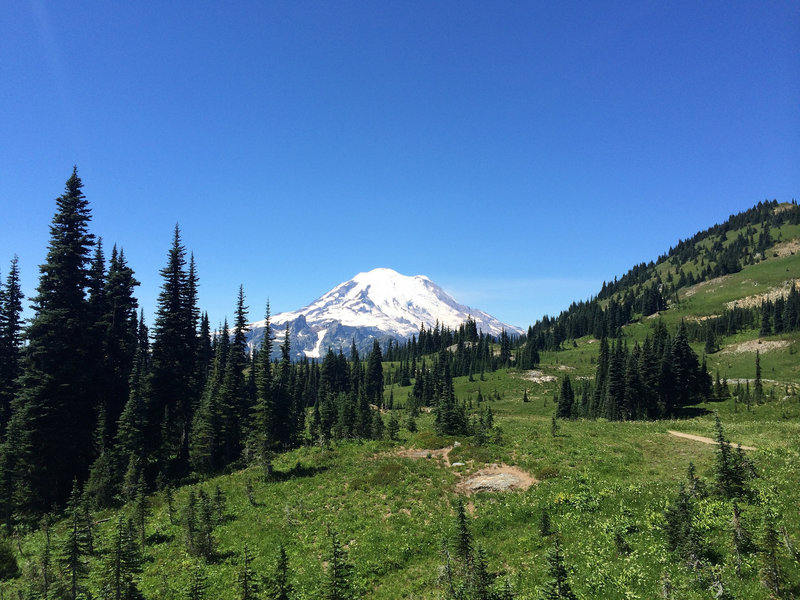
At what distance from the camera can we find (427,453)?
37.9 metres

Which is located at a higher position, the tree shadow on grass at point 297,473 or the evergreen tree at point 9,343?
the evergreen tree at point 9,343

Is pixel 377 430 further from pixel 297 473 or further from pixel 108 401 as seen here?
pixel 108 401

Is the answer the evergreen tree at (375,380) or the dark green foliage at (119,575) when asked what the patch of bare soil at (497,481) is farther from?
the evergreen tree at (375,380)

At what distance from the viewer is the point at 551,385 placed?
466 feet

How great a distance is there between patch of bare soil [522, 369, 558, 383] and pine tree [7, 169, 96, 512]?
13902 centimetres

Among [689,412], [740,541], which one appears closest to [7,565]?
[740,541]

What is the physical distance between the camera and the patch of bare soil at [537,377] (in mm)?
148725

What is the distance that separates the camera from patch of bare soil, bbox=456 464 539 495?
27625mm

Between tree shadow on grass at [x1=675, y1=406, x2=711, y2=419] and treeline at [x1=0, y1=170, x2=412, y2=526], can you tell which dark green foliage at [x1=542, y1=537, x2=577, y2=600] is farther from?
tree shadow on grass at [x1=675, y1=406, x2=711, y2=419]

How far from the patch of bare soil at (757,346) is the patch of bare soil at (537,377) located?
219 feet

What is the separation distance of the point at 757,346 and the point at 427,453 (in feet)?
534

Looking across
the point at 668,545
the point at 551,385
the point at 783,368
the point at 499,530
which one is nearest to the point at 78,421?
the point at 499,530

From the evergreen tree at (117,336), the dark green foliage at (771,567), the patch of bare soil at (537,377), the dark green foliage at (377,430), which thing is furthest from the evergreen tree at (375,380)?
the dark green foliage at (771,567)

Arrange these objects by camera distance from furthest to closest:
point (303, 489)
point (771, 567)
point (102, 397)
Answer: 1. point (102, 397)
2. point (303, 489)
3. point (771, 567)
